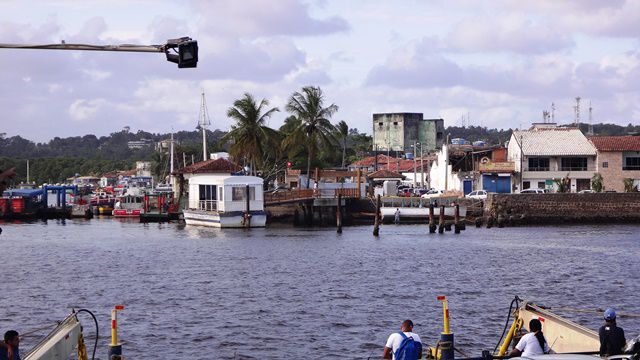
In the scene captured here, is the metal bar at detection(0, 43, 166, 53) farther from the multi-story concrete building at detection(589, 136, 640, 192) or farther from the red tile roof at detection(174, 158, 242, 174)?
the multi-story concrete building at detection(589, 136, 640, 192)

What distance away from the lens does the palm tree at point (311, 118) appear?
92.6 m

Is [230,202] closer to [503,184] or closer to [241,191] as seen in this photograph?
[241,191]

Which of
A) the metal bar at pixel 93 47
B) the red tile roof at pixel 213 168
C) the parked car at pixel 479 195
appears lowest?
the parked car at pixel 479 195

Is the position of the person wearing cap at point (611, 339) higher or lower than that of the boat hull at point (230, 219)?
lower

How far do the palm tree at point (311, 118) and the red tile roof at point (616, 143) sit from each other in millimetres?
25479

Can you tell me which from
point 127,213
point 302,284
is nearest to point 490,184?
point 127,213

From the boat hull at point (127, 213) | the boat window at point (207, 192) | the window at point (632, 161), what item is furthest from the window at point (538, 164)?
the boat hull at point (127, 213)

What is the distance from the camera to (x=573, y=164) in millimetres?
90125

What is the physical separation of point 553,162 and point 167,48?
3079 inches

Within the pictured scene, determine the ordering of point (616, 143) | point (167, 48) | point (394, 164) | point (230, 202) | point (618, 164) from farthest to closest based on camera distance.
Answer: point (394, 164) → point (616, 143) → point (618, 164) → point (230, 202) → point (167, 48)

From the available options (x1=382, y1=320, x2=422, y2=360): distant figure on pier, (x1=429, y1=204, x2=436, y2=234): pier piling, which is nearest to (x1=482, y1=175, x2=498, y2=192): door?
(x1=429, y1=204, x2=436, y2=234): pier piling

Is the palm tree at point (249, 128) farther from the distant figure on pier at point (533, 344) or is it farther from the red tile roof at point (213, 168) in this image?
the distant figure on pier at point (533, 344)

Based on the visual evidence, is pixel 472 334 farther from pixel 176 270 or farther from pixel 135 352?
pixel 176 270

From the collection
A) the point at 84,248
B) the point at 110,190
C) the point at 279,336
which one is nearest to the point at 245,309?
the point at 279,336
